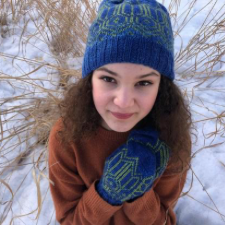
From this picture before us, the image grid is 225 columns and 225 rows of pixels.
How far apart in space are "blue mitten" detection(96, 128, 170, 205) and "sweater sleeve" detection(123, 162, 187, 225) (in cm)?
7

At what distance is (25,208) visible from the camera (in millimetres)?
1543

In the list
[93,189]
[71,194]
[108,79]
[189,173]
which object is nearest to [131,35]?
[108,79]

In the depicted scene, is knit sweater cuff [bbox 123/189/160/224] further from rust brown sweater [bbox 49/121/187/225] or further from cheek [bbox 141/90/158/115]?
cheek [bbox 141/90/158/115]

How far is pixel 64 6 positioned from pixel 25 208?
141 cm

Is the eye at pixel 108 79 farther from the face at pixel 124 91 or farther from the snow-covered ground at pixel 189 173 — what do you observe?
the snow-covered ground at pixel 189 173

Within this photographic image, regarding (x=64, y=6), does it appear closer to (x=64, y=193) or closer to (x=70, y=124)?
(x=70, y=124)

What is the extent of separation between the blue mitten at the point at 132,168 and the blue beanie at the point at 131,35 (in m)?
0.31

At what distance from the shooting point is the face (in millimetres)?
887

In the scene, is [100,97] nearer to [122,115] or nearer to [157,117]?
[122,115]

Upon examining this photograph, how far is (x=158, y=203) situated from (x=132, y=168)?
297 mm

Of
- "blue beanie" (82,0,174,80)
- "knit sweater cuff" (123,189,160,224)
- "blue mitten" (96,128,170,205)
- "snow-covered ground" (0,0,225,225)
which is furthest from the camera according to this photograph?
"snow-covered ground" (0,0,225,225)

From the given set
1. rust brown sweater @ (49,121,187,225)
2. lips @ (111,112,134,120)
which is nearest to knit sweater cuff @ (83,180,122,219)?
rust brown sweater @ (49,121,187,225)

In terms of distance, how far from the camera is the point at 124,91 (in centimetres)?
90

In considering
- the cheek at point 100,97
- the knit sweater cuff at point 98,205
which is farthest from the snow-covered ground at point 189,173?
the cheek at point 100,97
